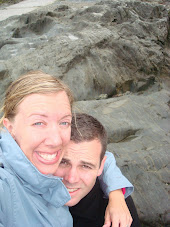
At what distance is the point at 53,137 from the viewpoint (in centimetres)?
127

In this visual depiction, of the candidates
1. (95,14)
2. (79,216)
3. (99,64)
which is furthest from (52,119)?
(95,14)

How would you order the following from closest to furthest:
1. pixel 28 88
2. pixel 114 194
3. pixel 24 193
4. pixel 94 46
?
1. pixel 24 193
2. pixel 28 88
3. pixel 114 194
4. pixel 94 46

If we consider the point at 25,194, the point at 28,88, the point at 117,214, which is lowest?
the point at 117,214

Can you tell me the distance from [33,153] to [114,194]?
74cm

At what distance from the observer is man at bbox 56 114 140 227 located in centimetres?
154

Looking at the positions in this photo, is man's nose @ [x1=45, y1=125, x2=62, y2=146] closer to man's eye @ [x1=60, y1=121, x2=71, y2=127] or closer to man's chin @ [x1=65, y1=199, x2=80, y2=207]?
man's eye @ [x1=60, y1=121, x2=71, y2=127]

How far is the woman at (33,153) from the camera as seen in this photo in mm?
1146

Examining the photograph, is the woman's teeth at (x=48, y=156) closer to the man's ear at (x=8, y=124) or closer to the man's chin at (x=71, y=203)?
the man's ear at (x=8, y=124)

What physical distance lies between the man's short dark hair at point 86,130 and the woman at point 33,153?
8.2 inches

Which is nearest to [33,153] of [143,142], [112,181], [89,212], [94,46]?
[89,212]

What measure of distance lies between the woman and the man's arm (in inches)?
11.3

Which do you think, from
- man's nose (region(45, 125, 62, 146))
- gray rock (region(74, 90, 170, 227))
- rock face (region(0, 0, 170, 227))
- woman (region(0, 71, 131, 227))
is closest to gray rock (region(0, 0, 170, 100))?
rock face (region(0, 0, 170, 227))

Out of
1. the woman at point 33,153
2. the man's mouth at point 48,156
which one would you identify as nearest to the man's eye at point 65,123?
the woman at point 33,153

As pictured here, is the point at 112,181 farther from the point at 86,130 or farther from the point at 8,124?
the point at 8,124
